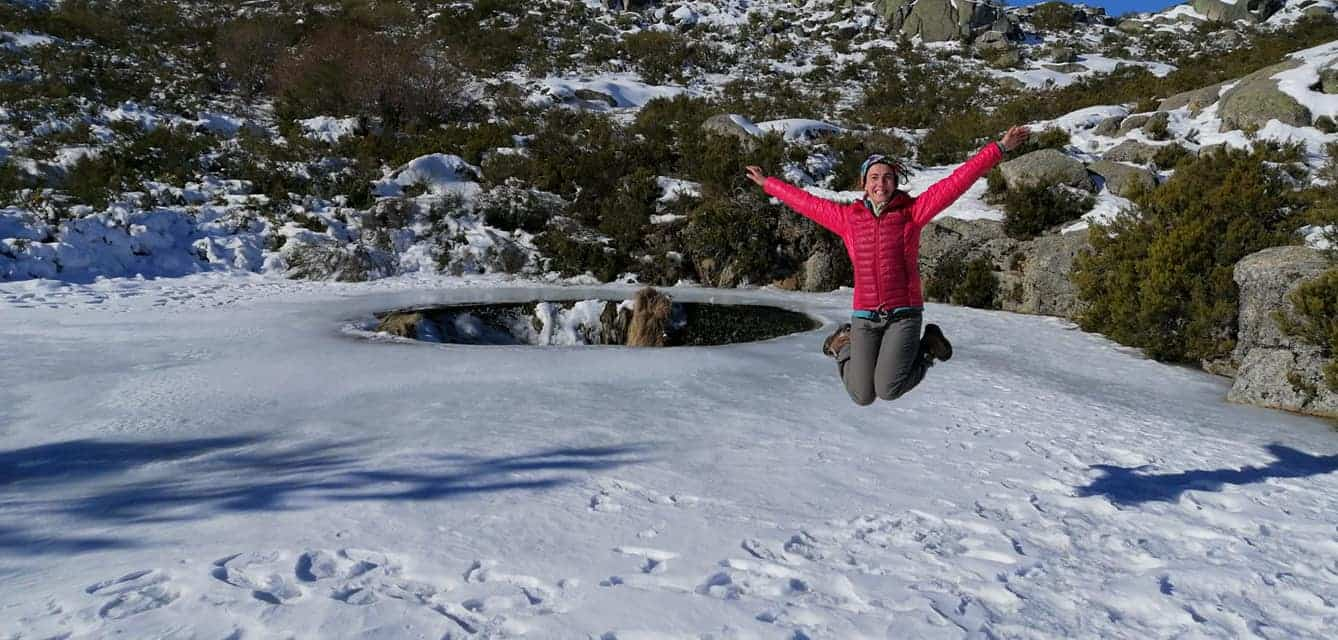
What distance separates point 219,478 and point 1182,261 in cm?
946

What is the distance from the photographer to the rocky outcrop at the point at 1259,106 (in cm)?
1552

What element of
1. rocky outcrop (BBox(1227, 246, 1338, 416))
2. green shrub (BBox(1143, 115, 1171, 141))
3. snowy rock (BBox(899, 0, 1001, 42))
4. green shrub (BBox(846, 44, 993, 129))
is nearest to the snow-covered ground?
rocky outcrop (BBox(1227, 246, 1338, 416))

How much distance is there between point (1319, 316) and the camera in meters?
5.77

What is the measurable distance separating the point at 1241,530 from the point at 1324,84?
771 inches

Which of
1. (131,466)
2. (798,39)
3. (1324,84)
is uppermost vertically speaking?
(798,39)

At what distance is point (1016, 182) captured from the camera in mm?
14625

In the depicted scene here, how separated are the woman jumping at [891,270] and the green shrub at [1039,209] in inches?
410

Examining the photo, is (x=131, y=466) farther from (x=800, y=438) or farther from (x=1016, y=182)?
(x=1016, y=182)

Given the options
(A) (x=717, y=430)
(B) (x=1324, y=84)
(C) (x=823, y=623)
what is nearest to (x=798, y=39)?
(B) (x=1324, y=84)

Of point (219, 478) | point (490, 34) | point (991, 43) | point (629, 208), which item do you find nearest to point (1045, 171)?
point (629, 208)

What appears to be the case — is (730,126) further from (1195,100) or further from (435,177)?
(1195,100)

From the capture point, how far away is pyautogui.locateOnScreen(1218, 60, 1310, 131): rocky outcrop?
1552cm

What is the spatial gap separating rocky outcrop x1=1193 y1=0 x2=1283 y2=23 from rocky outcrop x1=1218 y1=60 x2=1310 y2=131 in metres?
25.3

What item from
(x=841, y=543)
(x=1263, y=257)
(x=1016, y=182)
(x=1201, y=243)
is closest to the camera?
(x=841, y=543)
